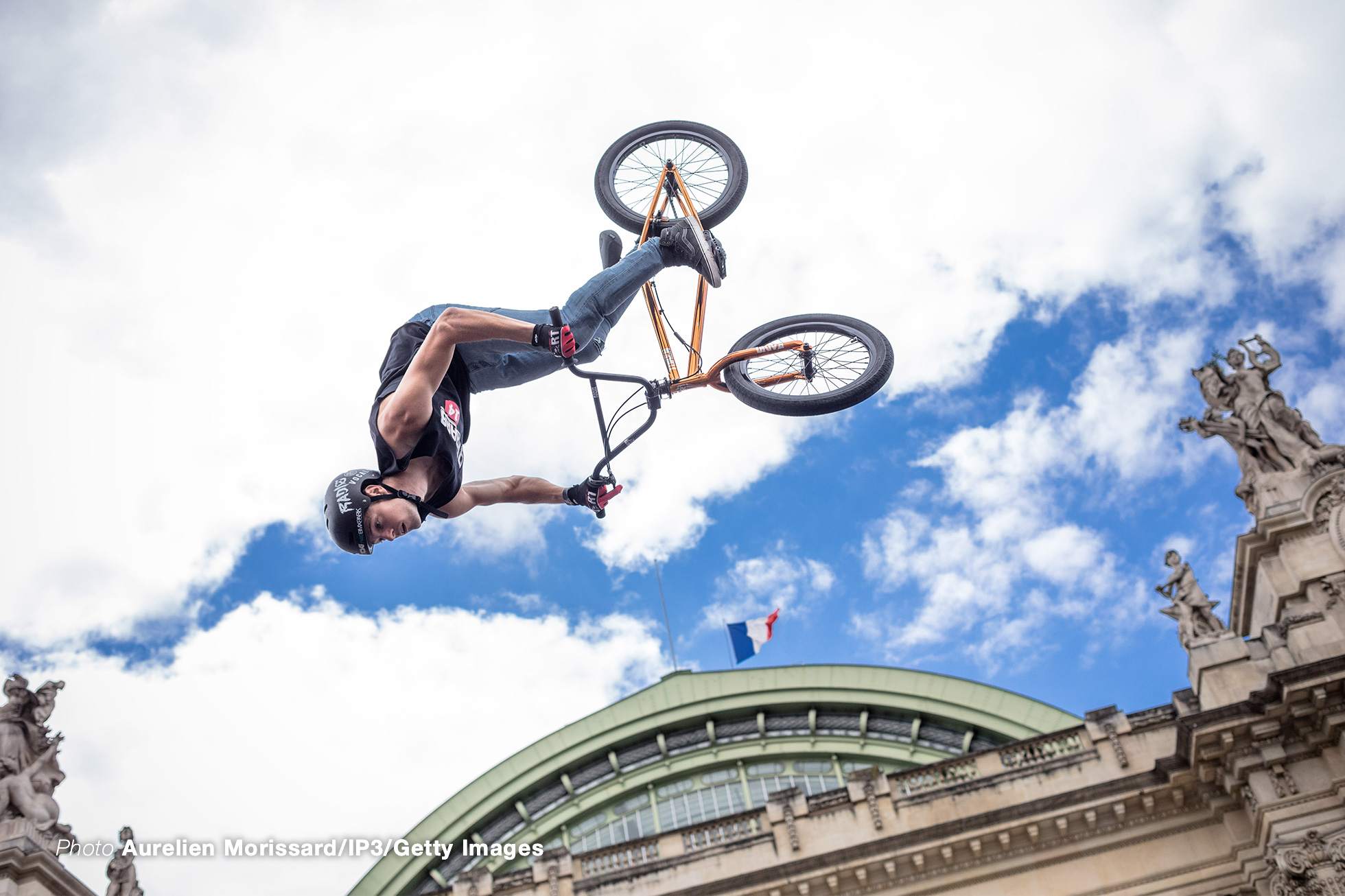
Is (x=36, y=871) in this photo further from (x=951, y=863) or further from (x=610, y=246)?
(x=951, y=863)

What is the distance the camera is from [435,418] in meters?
5.87

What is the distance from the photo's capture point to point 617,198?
38.6ft

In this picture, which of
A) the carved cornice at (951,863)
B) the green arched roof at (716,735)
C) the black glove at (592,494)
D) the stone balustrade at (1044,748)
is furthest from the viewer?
the green arched roof at (716,735)

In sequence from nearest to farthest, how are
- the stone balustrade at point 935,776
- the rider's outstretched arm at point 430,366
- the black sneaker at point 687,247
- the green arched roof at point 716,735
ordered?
the rider's outstretched arm at point 430,366 → the black sneaker at point 687,247 → the stone balustrade at point 935,776 → the green arched roof at point 716,735

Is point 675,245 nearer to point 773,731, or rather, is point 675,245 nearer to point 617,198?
point 617,198

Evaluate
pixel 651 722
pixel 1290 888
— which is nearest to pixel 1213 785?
pixel 1290 888

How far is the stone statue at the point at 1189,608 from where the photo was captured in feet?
54.1

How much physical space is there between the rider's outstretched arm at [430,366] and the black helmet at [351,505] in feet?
0.91

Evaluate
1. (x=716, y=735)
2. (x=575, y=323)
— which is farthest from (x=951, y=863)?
(x=575, y=323)

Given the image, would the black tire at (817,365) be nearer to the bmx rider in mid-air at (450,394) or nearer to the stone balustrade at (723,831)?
the bmx rider in mid-air at (450,394)

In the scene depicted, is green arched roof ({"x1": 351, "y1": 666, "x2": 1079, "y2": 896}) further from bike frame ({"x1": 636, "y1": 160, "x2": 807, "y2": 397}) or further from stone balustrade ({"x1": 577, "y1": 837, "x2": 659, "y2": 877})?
bike frame ({"x1": 636, "y1": 160, "x2": 807, "y2": 397})

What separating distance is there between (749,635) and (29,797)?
15503 mm

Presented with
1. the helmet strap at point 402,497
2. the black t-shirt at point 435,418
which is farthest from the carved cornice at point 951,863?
the helmet strap at point 402,497

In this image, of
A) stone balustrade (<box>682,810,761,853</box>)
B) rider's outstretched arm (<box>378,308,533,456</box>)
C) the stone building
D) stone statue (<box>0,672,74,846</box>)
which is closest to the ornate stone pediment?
the stone building
